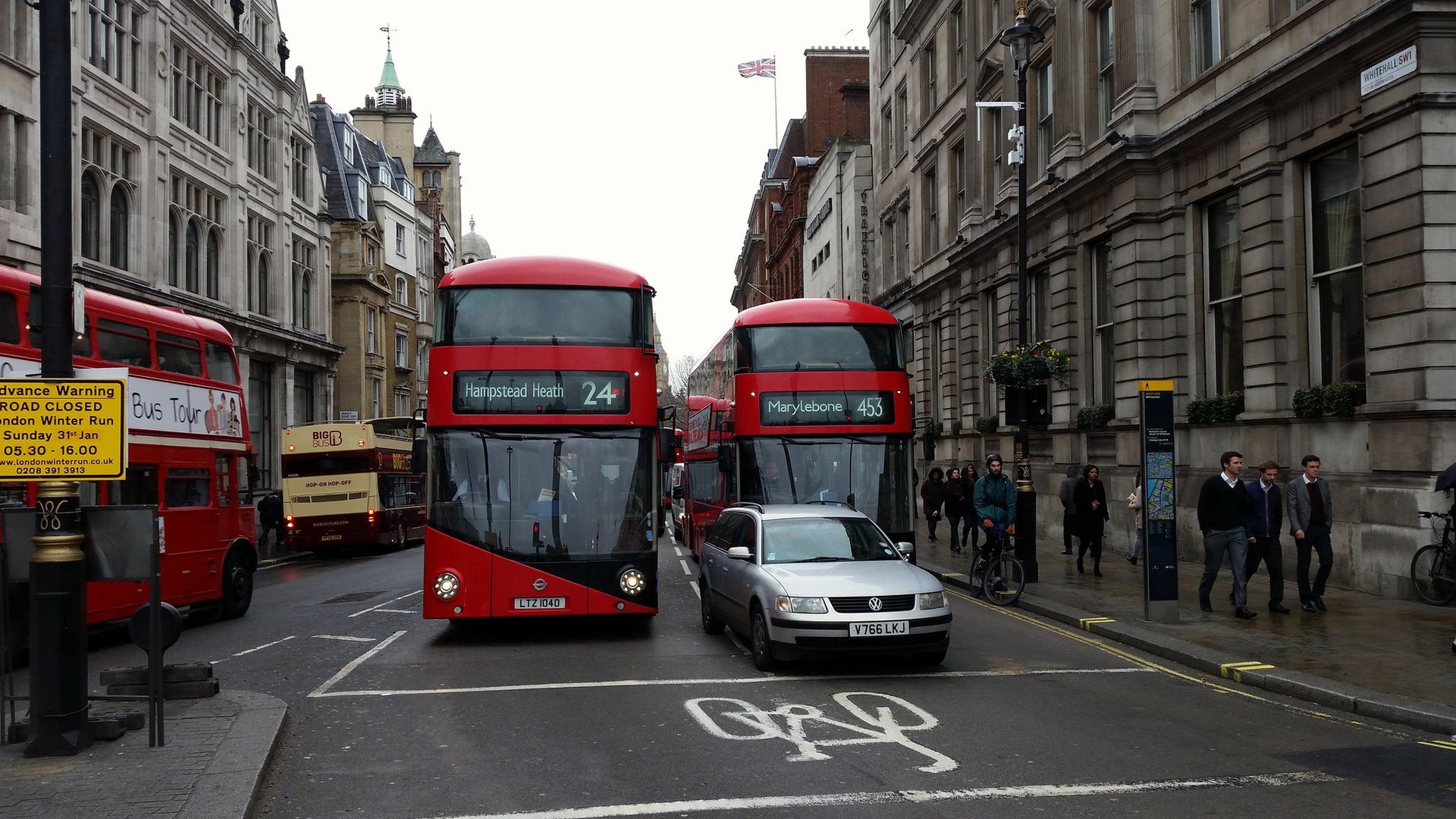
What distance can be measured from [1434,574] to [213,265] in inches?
1336

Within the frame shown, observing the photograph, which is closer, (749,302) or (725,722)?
(725,722)

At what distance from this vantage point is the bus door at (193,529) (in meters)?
14.8

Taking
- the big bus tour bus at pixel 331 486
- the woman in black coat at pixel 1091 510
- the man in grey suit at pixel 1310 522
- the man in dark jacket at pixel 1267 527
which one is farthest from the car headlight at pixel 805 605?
the big bus tour bus at pixel 331 486

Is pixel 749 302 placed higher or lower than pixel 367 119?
lower

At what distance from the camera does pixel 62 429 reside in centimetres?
705

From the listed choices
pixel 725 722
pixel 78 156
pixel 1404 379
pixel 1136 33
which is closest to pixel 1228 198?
pixel 1136 33

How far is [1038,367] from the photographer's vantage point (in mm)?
17812

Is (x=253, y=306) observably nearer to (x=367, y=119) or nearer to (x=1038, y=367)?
(x=1038, y=367)

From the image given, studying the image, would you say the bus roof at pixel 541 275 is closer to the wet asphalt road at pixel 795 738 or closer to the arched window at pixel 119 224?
the wet asphalt road at pixel 795 738

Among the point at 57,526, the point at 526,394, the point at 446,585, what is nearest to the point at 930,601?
the point at 526,394

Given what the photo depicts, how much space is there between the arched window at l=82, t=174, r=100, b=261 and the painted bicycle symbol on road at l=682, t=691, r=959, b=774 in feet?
83.7

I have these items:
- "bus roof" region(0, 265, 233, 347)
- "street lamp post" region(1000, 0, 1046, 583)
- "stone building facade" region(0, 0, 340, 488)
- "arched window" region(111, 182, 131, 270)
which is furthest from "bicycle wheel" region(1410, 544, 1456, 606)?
"arched window" region(111, 182, 131, 270)

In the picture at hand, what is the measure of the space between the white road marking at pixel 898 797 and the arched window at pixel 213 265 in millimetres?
33609

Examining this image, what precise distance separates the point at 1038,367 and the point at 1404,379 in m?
5.00
